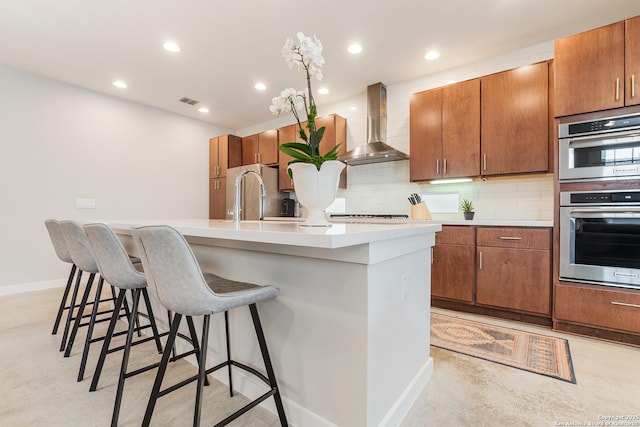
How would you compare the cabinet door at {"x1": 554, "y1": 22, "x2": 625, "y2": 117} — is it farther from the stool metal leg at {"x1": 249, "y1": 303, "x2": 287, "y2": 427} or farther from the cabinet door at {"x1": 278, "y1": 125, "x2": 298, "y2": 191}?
the cabinet door at {"x1": 278, "y1": 125, "x2": 298, "y2": 191}

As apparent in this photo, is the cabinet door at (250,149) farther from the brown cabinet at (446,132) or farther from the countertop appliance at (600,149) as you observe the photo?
the countertop appliance at (600,149)

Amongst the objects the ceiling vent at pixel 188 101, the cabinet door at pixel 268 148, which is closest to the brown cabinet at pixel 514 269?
the cabinet door at pixel 268 148

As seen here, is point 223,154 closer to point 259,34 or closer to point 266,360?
point 259,34

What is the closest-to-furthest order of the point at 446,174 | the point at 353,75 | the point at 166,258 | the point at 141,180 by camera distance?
the point at 166,258
the point at 446,174
the point at 353,75
the point at 141,180

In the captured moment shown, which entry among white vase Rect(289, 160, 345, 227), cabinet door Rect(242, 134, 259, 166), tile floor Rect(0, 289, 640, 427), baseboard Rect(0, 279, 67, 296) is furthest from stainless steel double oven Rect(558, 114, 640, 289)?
baseboard Rect(0, 279, 67, 296)

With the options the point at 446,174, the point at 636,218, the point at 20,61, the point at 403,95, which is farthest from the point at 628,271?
the point at 20,61

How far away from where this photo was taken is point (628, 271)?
219cm

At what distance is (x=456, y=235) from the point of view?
9.66ft

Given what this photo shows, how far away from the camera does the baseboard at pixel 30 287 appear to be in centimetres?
362

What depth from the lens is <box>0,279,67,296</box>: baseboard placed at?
362 centimetres

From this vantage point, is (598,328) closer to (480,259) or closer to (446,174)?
(480,259)

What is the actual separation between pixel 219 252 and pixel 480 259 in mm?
2372

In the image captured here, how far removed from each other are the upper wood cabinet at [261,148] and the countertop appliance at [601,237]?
3.88m

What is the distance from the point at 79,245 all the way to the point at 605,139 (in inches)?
151
